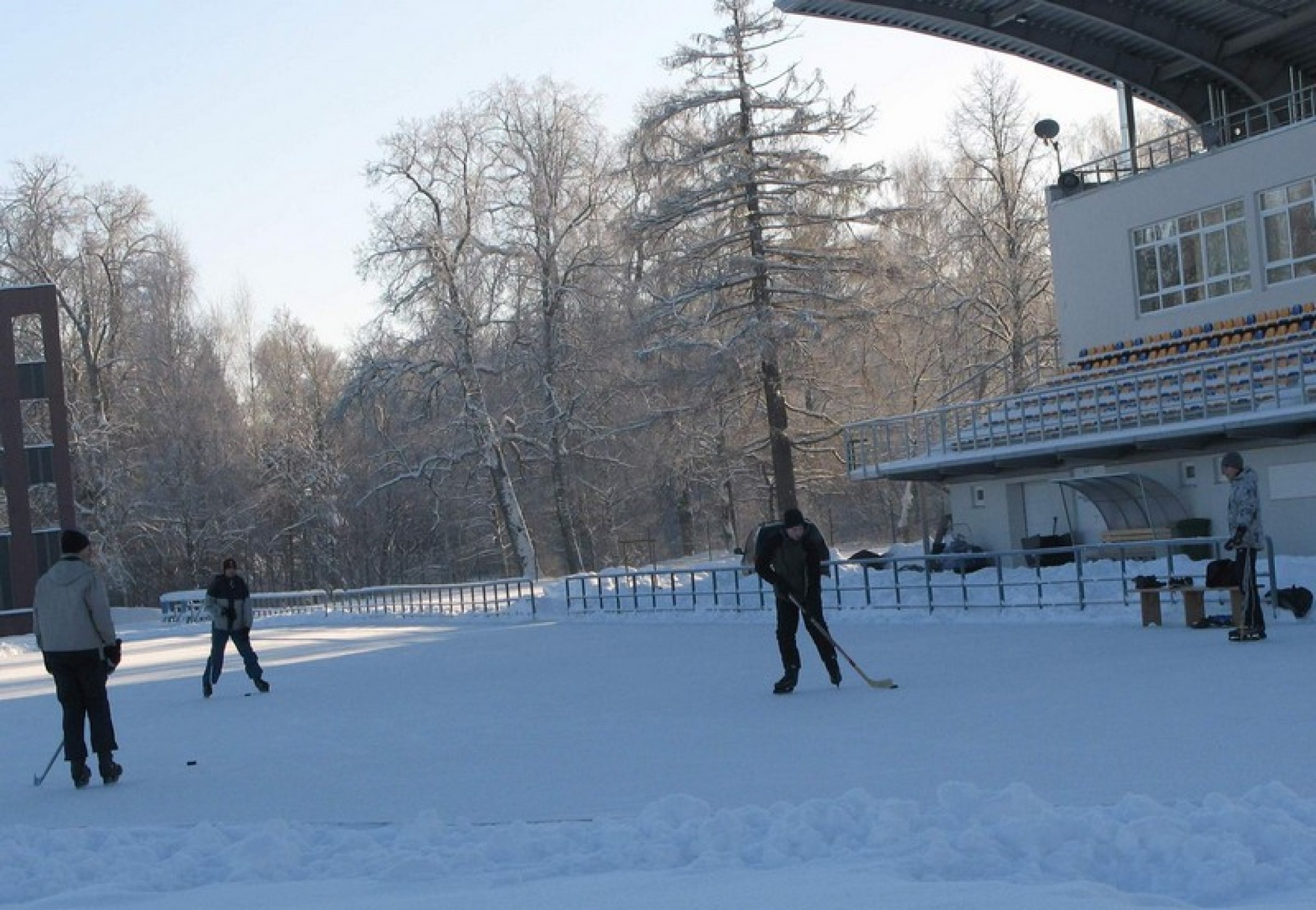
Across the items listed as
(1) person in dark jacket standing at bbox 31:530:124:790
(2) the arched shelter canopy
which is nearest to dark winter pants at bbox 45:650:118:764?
(1) person in dark jacket standing at bbox 31:530:124:790

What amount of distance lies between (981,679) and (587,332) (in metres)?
40.3

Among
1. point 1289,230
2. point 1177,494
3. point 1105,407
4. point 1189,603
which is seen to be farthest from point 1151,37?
point 1189,603

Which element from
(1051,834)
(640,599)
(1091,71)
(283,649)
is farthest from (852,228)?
(1051,834)

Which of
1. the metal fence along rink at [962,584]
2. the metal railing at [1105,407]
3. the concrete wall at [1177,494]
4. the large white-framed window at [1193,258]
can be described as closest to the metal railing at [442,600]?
the metal fence along rink at [962,584]

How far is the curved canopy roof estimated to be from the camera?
40125mm

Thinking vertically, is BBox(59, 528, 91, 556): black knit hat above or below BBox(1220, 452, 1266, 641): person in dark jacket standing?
above

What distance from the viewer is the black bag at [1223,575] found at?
18.1 meters

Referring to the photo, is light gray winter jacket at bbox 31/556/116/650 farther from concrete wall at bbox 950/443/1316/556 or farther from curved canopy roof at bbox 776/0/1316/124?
curved canopy roof at bbox 776/0/1316/124

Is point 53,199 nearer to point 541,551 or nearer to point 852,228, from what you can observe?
point 541,551

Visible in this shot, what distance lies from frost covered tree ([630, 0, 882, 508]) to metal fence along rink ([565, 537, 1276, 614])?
9.57 meters

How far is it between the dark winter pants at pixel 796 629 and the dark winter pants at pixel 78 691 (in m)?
6.08

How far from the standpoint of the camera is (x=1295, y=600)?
63.0 ft

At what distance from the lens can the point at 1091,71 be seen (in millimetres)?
42969

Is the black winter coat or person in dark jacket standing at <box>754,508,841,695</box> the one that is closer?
person in dark jacket standing at <box>754,508,841,695</box>
